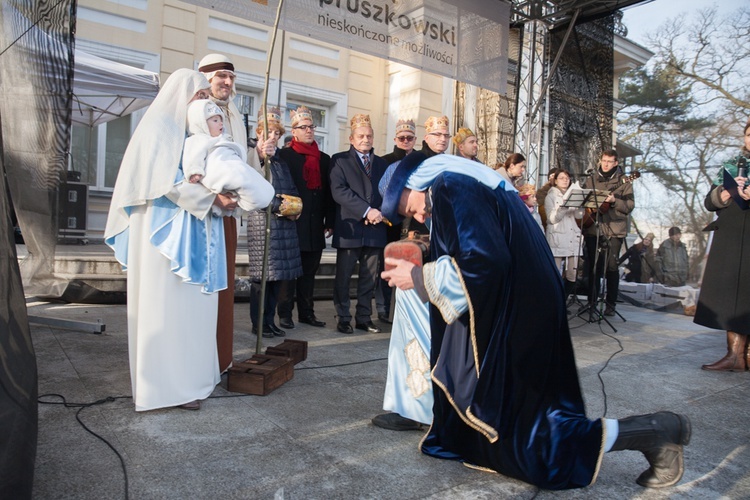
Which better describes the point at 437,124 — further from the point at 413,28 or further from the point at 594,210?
the point at 594,210

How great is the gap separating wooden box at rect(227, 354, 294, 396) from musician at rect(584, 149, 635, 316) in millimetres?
5016

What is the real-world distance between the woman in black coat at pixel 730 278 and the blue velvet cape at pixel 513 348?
9.69ft

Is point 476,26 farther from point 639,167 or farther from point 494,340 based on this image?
point 639,167

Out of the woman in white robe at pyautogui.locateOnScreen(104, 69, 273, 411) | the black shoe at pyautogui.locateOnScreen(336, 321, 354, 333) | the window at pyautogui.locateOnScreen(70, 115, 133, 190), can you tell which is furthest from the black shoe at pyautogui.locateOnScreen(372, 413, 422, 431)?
the window at pyautogui.locateOnScreen(70, 115, 133, 190)

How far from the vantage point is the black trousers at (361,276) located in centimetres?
530

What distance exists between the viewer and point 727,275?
4.41m

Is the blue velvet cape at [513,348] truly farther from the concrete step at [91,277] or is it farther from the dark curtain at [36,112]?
the concrete step at [91,277]

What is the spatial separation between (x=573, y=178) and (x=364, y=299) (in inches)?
215

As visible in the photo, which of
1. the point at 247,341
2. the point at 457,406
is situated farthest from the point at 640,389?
the point at 247,341

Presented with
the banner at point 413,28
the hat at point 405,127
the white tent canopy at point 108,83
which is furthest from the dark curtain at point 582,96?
the white tent canopy at point 108,83

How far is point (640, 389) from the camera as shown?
376 cm

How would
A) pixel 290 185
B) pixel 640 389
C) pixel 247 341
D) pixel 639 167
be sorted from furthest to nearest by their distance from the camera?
1. pixel 639 167
2. pixel 290 185
3. pixel 247 341
4. pixel 640 389

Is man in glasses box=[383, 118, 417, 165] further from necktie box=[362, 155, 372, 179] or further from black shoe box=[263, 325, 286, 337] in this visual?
black shoe box=[263, 325, 286, 337]

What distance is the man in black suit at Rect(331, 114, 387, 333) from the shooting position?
5262mm
